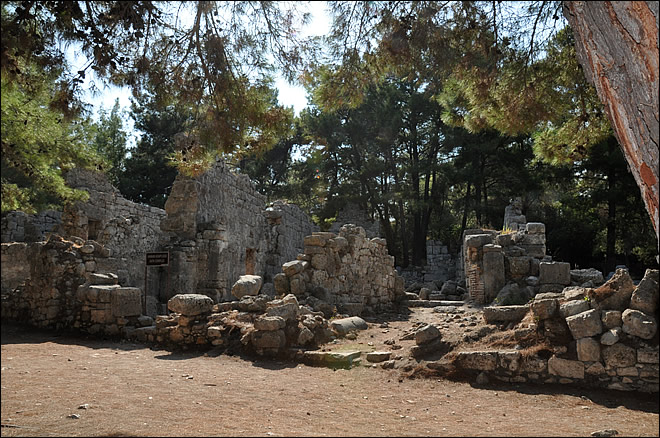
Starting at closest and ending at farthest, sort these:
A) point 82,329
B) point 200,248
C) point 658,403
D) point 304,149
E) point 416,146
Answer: point 658,403 < point 82,329 < point 200,248 < point 416,146 < point 304,149

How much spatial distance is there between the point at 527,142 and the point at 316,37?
69.3 feet

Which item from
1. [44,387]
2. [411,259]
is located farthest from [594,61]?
[411,259]

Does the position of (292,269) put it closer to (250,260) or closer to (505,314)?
(505,314)

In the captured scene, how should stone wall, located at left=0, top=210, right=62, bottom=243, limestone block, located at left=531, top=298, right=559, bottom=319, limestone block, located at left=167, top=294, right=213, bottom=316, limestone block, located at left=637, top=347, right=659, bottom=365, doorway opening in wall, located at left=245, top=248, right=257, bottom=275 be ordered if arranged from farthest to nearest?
stone wall, located at left=0, top=210, right=62, bottom=243, doorway opening in wall, located at left=245, top=248, right=257, bottom=275, limestone block, located at left=167, top=294, right=213, bottom=316, limestone block, located at left=531, top=298, right=559, bottom=319, limestone block, located at left=637, top=347, right=659, bottom=365

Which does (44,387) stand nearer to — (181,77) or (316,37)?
(181,77)

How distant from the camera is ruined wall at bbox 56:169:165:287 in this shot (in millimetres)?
13656

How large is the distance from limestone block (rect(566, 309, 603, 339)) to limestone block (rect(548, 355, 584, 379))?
0.32 metres

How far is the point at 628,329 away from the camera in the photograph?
5559 mm

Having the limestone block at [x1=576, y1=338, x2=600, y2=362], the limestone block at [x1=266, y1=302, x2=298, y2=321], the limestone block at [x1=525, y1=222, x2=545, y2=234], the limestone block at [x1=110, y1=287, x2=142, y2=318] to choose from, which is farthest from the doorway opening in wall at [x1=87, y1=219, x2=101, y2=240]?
the limestone block at [x1=576, y1=338, x2=600, y2=362]

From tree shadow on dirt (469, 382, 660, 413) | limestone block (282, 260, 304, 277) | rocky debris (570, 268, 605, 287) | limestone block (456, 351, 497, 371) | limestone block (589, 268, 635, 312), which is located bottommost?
tree shadow on dirt (469, 382, 660, 413)

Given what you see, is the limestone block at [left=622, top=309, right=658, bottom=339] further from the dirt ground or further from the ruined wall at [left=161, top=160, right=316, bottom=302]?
the ruined wall at [left=161, top=160, right=316, bottom=302]

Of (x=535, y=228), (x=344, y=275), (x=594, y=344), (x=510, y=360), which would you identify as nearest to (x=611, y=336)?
(x=594, y=344)

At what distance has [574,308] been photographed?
606cm

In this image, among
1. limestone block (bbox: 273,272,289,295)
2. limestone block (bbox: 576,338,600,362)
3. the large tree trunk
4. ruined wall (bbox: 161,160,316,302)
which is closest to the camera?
the large tree trunk
